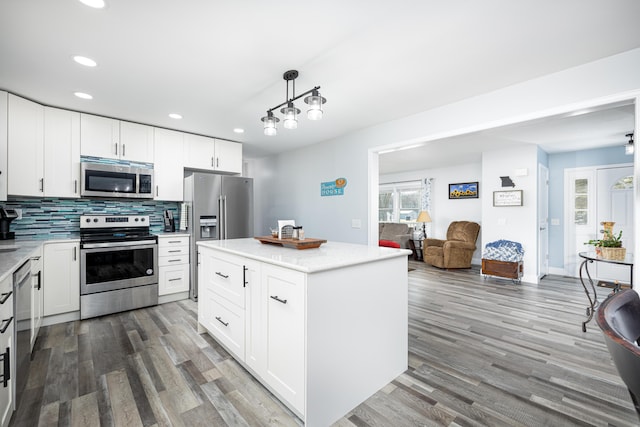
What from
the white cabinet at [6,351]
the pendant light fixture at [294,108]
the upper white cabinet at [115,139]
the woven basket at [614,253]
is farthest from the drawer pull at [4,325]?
the woven basket at [614,253]

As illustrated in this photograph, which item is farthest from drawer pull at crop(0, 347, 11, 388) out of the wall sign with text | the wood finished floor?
the wall sign with text

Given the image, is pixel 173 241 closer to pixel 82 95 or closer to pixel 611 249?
pixel 82 95

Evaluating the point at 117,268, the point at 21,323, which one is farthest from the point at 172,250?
the point at 21,323

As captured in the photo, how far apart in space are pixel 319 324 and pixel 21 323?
188cm

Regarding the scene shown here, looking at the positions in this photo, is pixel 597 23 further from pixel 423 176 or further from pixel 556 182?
pixel 423 176

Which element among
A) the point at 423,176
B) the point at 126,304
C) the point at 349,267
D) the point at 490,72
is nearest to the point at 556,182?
the point at 423,176

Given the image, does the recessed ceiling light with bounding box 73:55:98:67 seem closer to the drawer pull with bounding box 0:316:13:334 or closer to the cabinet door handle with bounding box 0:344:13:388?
the drawer pull with bounding box 0:316:13:334

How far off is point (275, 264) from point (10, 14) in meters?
2.23

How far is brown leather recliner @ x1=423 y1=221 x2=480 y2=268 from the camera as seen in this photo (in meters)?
6.04

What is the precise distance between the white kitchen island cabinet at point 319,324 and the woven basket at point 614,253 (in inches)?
88.4

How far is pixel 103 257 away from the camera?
10.8 ft

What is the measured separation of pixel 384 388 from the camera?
1.94m

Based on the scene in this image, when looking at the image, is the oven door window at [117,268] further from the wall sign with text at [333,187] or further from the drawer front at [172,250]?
the wall sign with text at [333,187]

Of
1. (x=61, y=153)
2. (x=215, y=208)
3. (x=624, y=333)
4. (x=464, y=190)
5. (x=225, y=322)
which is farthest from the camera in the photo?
(x=464, y=190)
